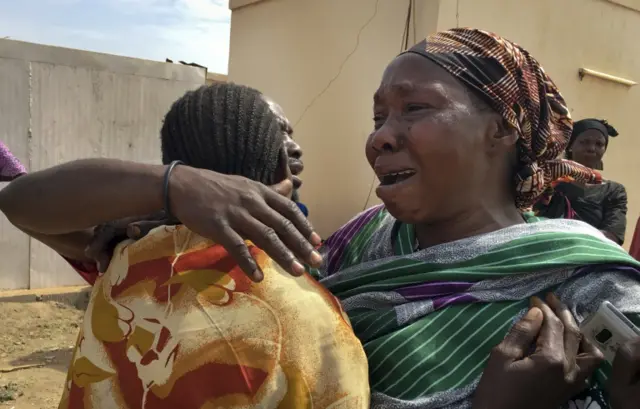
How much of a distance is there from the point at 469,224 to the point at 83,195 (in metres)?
0.93

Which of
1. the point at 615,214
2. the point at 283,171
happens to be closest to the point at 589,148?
the point at 615,214

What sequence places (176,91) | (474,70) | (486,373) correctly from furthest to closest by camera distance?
1. (176,91)
2. (474,70)
3. (486,373)

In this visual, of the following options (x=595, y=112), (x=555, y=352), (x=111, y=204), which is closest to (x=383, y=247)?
(x=555, y=352)

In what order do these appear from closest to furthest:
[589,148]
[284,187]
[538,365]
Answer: [538,365]
[284,187]
[589,148]

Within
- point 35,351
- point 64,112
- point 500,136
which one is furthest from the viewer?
point 64,112

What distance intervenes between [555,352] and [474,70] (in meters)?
0.70

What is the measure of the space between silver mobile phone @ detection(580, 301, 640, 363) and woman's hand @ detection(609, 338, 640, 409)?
2cm

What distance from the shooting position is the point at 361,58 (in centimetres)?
605

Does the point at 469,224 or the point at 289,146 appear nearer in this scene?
the point at 289,146

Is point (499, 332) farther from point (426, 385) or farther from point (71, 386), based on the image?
point (71, 386)

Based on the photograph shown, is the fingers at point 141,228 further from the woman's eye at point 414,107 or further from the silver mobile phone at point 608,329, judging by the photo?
the silver mobile phone at point 608,329

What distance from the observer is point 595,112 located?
7.07 m

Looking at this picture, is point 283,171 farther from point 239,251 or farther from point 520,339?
point 520,339

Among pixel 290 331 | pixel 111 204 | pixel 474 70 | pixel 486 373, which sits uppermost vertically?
pixel 474 70
